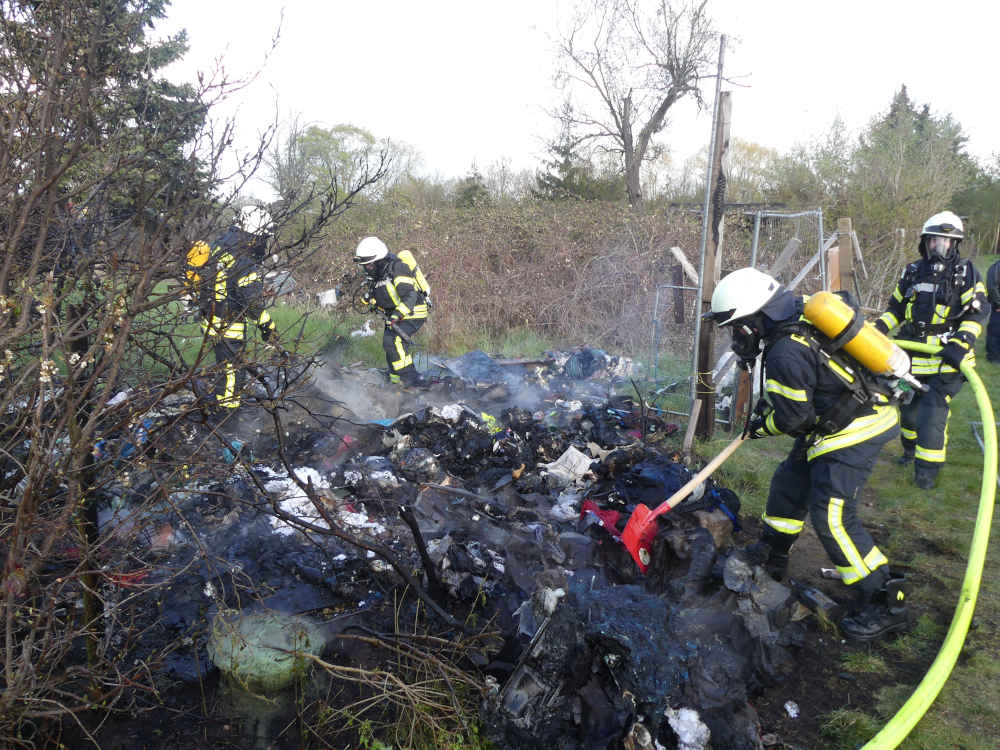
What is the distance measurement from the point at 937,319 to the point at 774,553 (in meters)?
2.61

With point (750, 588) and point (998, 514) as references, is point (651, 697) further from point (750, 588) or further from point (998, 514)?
point (998, 514)

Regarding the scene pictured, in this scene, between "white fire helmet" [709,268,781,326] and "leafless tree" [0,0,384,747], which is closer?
"leafless tree" [0,0,384,747]

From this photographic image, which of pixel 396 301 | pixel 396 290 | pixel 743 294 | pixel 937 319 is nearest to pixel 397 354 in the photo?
pixel 396 301

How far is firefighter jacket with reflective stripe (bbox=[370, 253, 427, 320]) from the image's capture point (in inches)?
295

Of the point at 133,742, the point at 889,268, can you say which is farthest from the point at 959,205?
the point at 133,742

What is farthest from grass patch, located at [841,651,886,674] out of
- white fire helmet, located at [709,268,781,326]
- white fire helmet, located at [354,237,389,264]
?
white fire helmet, located at [354,237,389,264]

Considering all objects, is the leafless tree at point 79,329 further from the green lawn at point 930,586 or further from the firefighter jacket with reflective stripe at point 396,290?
the firefighter jacket with reflective stripe at point 396,290

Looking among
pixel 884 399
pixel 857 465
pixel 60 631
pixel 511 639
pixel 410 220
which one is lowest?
pixel 511 639

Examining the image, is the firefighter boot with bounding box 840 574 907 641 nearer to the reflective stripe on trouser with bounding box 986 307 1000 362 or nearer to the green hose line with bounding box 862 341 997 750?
the green hose line with bounding box 862 341 997 750

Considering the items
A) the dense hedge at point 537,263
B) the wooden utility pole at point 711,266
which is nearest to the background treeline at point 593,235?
the dense hedge at point 537,263

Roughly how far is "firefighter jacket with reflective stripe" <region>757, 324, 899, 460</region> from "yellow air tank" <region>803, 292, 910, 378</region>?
0.11 meters

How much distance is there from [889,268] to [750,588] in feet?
38.7

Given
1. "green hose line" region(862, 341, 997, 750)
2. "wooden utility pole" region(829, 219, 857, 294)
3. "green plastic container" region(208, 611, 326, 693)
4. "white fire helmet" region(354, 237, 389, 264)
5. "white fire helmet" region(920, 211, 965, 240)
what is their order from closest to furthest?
"green hose line" region(862, 341, 997, 750), "green plastic container" region(208, 611, 326, 693), "white fire helmet" region(920, 211, 965, 240), "wooden utility pole" region(829, 219, 857, 294), "white fire helmet" region(354, 237, 389, 264)

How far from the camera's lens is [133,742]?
2.53 meters
